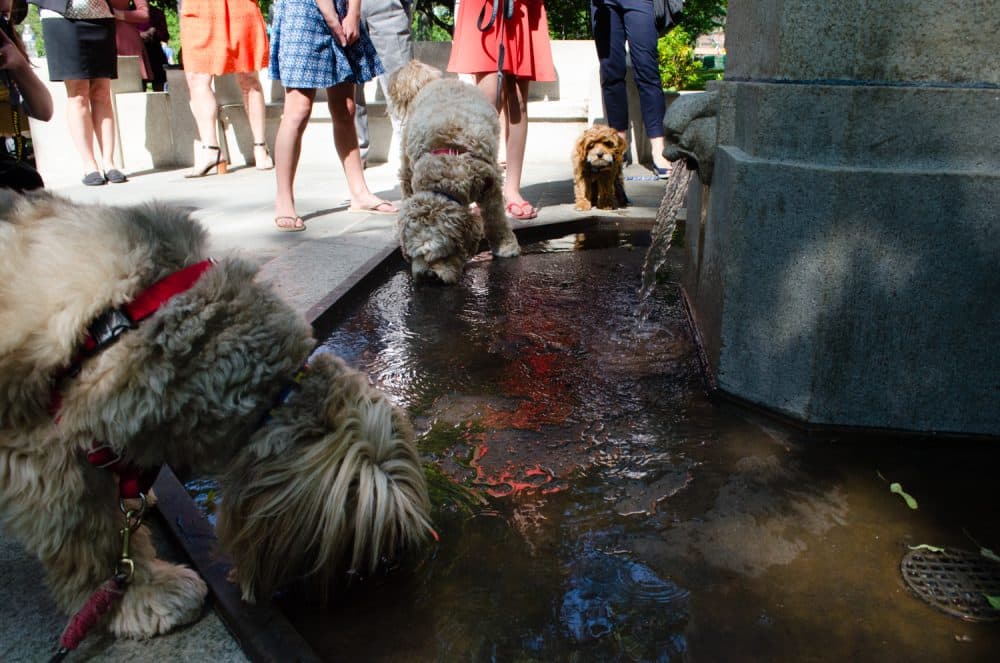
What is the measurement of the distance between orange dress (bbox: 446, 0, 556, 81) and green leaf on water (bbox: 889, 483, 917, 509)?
4.73m

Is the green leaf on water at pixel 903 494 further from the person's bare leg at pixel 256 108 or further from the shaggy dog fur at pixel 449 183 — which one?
the person's bare leg at pixel 256 108

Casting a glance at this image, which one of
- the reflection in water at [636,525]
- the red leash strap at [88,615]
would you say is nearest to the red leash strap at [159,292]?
the red leash strap at [88,615]

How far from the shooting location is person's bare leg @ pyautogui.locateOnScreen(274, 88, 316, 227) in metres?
5.77

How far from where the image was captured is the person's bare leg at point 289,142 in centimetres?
577

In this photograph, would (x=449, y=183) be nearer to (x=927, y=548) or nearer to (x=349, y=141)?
(x=349, y=141)

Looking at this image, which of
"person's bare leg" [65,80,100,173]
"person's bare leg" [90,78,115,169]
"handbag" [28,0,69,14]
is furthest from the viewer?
"person's bare leg" [90,78,115,169]

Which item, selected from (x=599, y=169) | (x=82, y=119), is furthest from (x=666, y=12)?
(x=82, y=119)

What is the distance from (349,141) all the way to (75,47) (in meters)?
3.36

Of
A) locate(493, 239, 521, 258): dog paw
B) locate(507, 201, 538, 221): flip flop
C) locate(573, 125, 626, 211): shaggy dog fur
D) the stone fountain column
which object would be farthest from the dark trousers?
the stone fountain column

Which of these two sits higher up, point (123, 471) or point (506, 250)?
point (123, 471)

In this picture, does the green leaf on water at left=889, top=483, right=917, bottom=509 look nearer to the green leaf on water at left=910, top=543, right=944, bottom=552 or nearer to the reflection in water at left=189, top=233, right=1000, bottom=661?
the reflection in water at left=189, top=233, right=1000, bottom=661

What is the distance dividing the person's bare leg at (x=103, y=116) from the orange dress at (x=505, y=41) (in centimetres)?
413

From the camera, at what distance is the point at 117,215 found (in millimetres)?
1746

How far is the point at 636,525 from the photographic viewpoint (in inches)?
92.5
